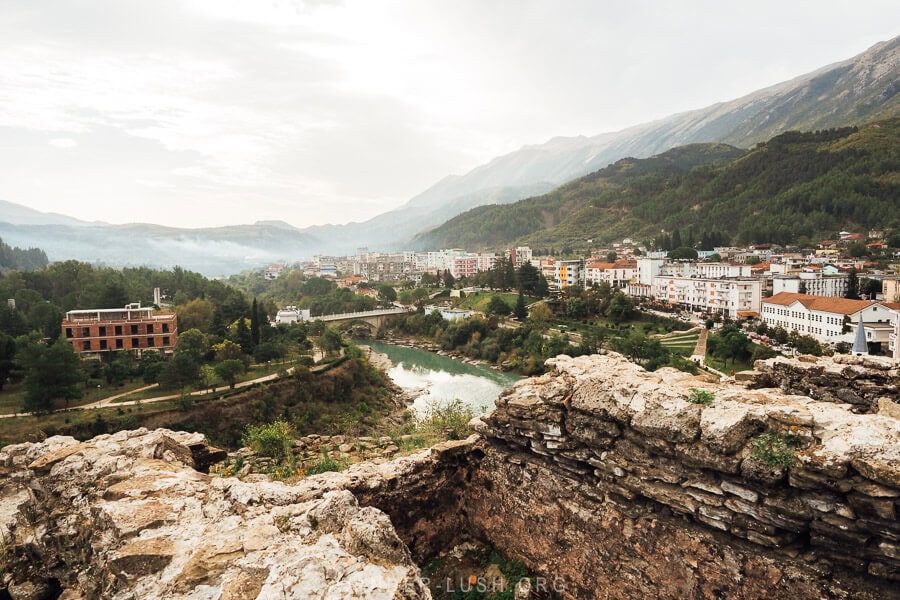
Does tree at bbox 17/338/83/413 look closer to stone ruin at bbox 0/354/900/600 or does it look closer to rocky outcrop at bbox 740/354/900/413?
stone ruin at bbox 0/354/900/600

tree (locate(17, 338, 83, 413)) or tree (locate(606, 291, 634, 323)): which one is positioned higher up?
tree (locate(606, 291, 634, 323))

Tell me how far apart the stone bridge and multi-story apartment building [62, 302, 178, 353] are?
18829 mm

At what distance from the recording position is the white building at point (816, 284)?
115ft

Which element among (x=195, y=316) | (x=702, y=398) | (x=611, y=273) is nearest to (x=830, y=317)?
(x=611, y=273)

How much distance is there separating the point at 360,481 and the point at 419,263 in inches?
4109

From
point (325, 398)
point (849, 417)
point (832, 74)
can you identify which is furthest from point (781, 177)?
point (832, 74)

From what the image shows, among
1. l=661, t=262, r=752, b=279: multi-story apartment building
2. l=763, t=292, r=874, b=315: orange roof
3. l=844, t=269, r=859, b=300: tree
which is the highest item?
l=661, t=262, r=752, b=279: multi-story apartment building

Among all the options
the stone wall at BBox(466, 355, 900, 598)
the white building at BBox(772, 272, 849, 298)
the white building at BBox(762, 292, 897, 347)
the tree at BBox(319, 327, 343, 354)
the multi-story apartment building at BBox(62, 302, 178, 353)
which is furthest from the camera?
the white building at BBox(772, 272, 849, 298)

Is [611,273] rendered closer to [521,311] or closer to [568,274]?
[568,274]

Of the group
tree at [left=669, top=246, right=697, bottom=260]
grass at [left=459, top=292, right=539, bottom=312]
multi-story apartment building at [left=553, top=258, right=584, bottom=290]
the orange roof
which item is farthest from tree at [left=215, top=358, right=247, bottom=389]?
tree at [left=669, top=246, right=697, bottom=260]

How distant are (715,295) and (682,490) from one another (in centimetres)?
3880

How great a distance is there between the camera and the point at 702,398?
15.7 ft

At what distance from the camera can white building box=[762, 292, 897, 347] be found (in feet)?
81.0

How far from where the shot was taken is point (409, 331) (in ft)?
163
